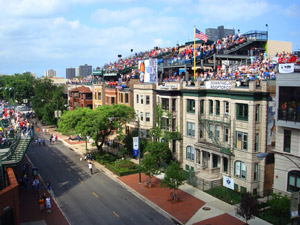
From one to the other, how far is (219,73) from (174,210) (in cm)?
2093

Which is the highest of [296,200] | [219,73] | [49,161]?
[219,73]

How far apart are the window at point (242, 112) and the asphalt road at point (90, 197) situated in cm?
1290

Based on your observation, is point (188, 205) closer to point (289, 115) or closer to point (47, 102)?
point (289, 115)

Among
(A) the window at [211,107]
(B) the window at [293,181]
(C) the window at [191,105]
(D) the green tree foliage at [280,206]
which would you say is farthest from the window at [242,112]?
(D) the green tree foliage at [280,206]

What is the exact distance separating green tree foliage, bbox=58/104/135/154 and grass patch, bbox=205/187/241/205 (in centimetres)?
1780

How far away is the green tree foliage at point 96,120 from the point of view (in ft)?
142

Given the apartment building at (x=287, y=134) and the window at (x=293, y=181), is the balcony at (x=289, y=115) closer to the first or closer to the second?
the apartment building at (x=287, y=134)

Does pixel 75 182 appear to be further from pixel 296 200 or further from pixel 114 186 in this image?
pixel 296 200

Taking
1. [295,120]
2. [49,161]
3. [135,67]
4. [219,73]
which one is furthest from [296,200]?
[135,67]

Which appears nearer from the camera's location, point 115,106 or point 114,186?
point 114,186

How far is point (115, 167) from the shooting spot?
4141 cm

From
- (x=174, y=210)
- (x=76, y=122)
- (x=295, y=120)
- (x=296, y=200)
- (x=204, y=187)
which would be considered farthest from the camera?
(x=76, y=122)

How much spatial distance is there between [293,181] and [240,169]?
584cm

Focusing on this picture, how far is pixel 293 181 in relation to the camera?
27.6 metres
